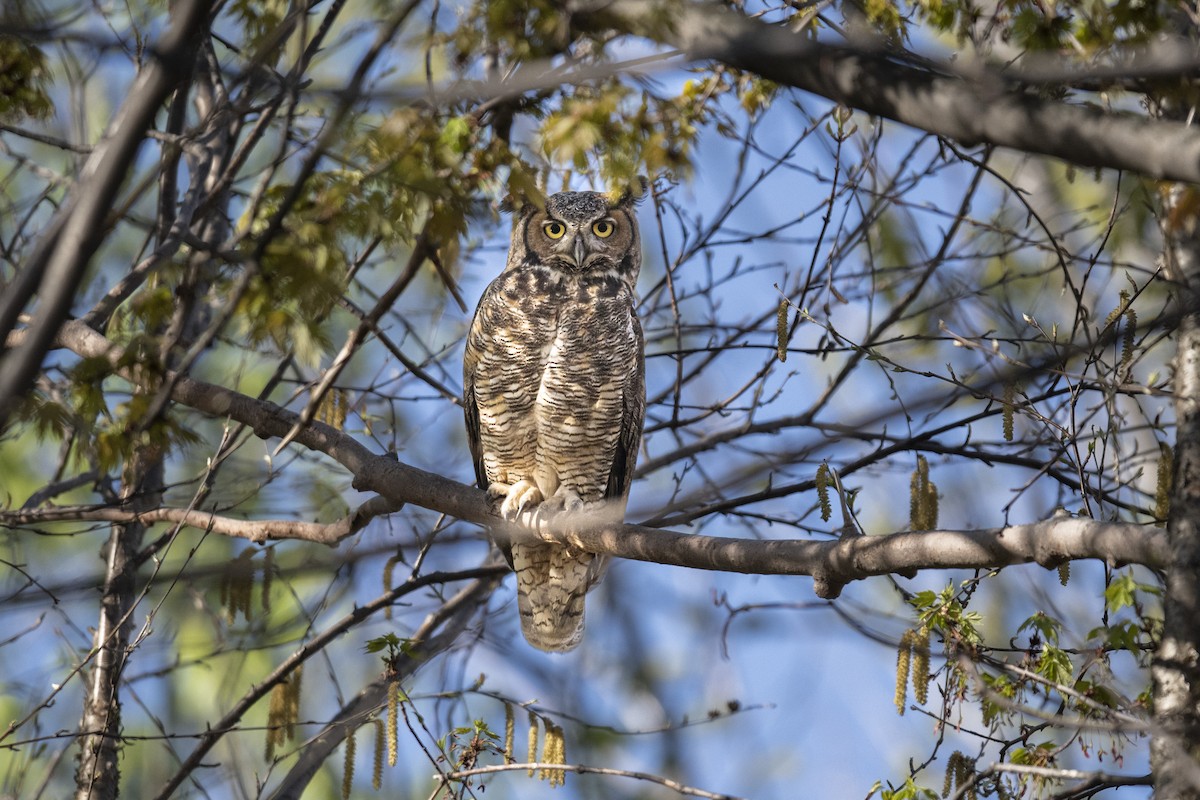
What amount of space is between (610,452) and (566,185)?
1170 mm

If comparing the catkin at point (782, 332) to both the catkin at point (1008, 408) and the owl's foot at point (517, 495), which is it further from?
the owl's foot at point (517, 495)

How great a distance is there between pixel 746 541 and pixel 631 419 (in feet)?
6.60

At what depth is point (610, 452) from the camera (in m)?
4.98

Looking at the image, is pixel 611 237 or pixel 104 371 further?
pixel 611 237

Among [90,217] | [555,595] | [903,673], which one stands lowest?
[903,673]

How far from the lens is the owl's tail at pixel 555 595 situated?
198 inches

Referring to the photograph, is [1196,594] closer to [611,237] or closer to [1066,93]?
[1066,93]

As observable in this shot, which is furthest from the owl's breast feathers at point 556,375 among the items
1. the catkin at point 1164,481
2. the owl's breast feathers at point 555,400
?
the catkin at point 1164,481

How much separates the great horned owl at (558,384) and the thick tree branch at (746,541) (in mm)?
844

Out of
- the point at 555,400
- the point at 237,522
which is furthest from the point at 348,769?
the point at 555,400

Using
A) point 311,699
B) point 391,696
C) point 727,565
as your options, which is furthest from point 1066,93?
point 311,699

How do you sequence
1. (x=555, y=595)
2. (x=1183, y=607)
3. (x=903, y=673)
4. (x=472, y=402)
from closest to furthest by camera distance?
1. (x=1183, y=607)
2. (x=903, y=673)
3. (x=472, y=402)
4. (x=555, y=595)

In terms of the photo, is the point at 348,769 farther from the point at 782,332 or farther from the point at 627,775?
the point at 782,332

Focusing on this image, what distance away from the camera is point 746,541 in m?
2.91
